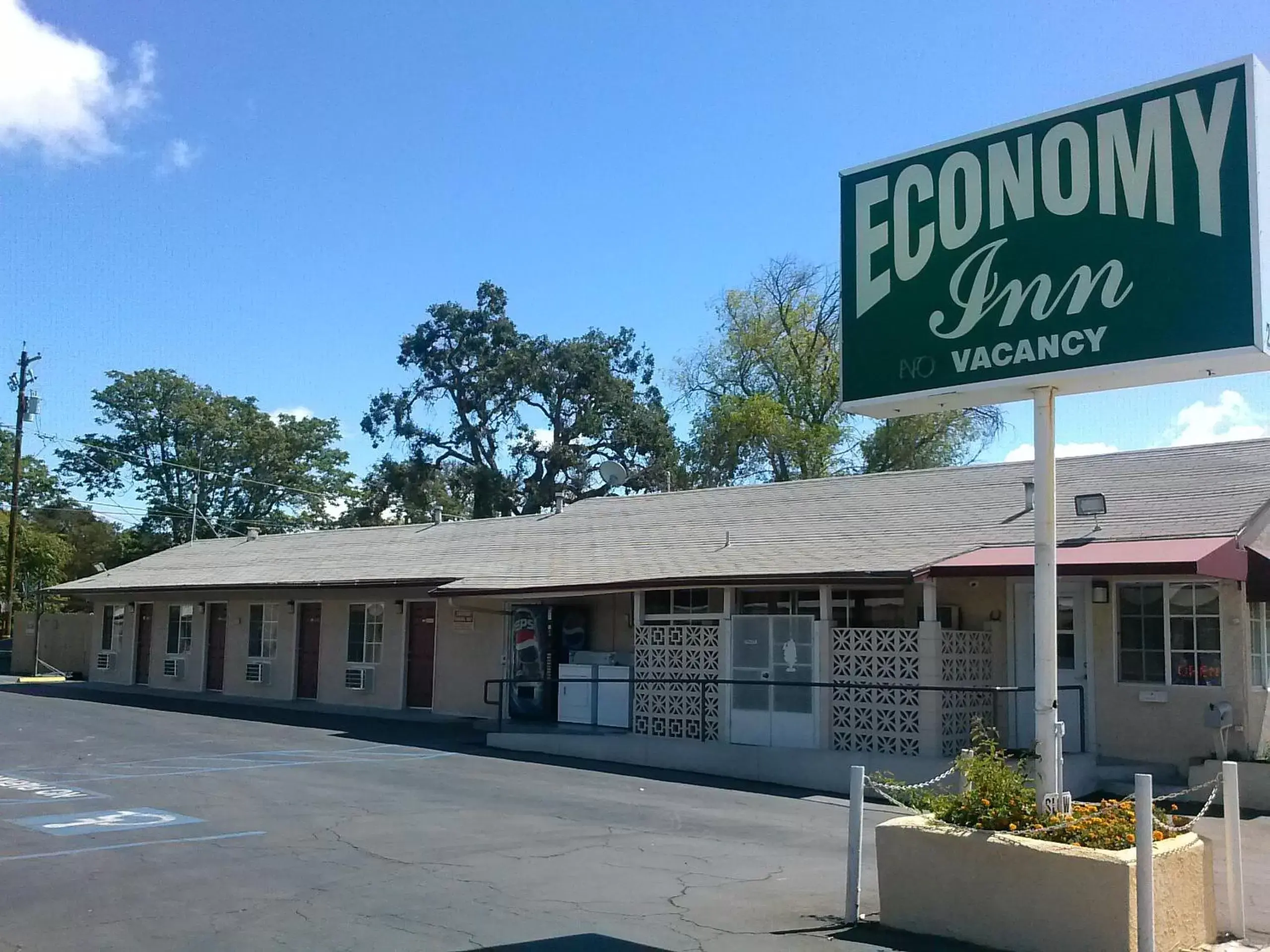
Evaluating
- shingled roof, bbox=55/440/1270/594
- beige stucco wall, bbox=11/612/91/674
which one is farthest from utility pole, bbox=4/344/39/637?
shingled roof, bbox=55/440/1270/594

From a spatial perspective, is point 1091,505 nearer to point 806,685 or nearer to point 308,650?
point 806,685

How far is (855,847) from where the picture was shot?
308 inches

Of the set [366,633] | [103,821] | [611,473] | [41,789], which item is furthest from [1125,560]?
[611,473]

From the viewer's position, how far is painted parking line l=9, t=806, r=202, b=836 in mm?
10531

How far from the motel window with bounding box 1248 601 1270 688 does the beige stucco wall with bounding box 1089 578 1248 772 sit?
1.36 feet

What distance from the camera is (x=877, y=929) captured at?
7531 mm

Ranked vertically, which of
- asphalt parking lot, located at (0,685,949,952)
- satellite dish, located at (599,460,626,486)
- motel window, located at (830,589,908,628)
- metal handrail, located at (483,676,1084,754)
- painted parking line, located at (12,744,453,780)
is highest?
satellite dish, located at (599,460,626,486)

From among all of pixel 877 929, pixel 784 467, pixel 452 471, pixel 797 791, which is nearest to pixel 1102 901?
pixel 877 929

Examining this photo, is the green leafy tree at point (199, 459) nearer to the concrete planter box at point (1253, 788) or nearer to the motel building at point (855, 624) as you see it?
the motel building at point (855, 624)

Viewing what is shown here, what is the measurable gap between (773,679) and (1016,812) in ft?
30.7

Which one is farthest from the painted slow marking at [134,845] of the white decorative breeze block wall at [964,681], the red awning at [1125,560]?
the red awning at [1125,560]

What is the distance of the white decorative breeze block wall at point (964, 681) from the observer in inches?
598

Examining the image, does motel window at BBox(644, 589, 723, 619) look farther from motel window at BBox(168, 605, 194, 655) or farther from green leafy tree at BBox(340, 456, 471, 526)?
green leafy tree at BBox(340, 456, 471, 526)

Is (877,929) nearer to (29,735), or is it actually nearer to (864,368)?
(864,368)
